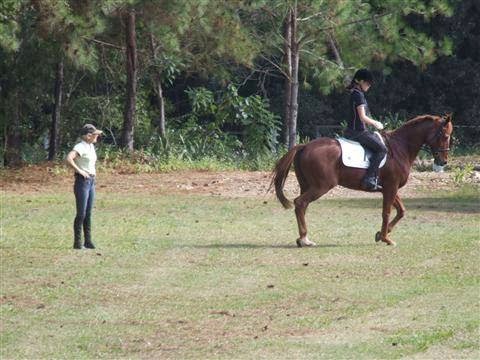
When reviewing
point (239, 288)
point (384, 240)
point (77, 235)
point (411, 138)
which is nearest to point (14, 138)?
point (77, 235)

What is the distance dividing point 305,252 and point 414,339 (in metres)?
5.65

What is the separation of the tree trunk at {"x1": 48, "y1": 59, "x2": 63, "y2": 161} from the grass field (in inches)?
477

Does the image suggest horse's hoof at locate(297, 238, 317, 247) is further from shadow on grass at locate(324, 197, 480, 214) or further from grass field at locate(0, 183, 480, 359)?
shadow on grass at locate(324, 197, 480, 214)

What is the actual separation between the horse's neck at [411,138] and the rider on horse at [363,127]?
0.54 metres

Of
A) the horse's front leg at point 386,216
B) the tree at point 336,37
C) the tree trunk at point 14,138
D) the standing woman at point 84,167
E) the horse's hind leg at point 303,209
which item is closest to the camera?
the standing woman at point 84,167

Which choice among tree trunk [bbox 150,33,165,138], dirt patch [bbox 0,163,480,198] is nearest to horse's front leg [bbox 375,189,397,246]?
dirt patch [bbox 0,163,480,198]

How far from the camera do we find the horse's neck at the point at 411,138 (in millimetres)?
19516

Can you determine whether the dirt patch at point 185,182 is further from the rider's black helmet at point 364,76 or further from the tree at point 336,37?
the rider's black helmet at point 364,76

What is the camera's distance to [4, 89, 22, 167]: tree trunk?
3494 cm

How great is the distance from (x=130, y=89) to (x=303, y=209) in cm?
1587

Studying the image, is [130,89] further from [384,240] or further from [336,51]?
[384,240]

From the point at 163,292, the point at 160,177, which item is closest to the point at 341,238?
the point at 163,292

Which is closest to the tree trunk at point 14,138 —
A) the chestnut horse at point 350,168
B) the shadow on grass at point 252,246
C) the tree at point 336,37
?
the tree at point 336,37

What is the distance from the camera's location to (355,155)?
62.7 feet
